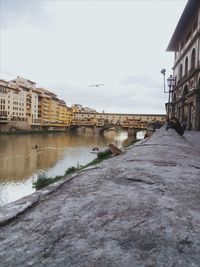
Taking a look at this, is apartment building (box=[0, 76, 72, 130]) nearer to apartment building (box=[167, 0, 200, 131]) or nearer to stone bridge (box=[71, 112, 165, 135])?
stone bridge (box=[71, 112, 165, 135])

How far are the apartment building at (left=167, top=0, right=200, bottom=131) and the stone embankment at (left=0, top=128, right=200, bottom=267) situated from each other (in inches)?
991

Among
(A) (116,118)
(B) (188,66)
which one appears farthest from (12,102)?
(B) (188,66)

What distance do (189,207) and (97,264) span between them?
1398 millimetres

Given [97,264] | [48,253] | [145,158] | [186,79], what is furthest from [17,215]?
[186,79]

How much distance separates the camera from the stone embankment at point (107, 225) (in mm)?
2072

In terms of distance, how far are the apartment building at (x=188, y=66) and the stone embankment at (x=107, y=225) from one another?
25.2m

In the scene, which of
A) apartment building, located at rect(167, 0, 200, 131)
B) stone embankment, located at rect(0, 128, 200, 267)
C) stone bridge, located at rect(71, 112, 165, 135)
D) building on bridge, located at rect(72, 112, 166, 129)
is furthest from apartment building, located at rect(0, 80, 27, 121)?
stone embankment, located at rect(0, 128, 200, 267)

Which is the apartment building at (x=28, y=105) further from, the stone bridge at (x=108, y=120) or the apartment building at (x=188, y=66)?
the apartment building at (x=188, y=66)

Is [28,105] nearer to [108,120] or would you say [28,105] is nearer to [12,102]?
[12,102]

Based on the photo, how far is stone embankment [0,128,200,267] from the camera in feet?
6.80

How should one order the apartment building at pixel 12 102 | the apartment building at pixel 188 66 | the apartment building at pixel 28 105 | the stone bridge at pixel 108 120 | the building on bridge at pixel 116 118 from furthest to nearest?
the building on bridge at pixel 116 118 < the stone bridge at pixel 108 120 < the apartment building at pixel 28 105 < the apartment building at pixel 12 102 < the apartment building at pixel 188 66

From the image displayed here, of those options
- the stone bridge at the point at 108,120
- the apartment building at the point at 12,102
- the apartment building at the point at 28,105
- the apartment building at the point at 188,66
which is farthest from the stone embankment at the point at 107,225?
the stone bridge at the point at 108,120

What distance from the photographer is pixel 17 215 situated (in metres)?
2.94

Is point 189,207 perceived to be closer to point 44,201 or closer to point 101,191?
point 101,191
